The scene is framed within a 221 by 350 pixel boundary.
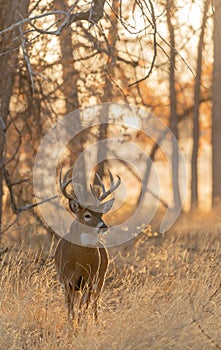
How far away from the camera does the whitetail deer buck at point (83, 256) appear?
8.11 m

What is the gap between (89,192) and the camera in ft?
43.5

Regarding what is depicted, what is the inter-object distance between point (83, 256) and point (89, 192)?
5.07 metres

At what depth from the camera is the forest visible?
7.31 metres

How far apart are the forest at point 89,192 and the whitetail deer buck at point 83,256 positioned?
1 centimetres

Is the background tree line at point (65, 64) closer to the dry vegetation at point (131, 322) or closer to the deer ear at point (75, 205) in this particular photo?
the deer ear at point (75, 205)

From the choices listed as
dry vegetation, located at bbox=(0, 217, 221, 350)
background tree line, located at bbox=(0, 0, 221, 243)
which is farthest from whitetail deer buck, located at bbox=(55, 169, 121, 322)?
background tree line, located at bbox=(0, 0, 221, 243)

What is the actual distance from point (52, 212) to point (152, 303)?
6.61m

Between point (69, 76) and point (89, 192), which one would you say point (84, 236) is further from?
point (69, 76)

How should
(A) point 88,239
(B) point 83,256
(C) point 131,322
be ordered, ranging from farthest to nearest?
(A) point 88,239
(B) point 83,256
(C) point 131,322

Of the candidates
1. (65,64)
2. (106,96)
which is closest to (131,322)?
(65,64)

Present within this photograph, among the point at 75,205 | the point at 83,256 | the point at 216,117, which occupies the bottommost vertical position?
the point at 83,256

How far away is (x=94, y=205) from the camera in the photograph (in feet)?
27.7

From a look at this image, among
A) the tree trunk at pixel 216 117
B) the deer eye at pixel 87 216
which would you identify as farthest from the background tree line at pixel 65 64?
the tree trunk at pixel 216 117

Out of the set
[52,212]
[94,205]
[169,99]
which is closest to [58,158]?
[52,212]
